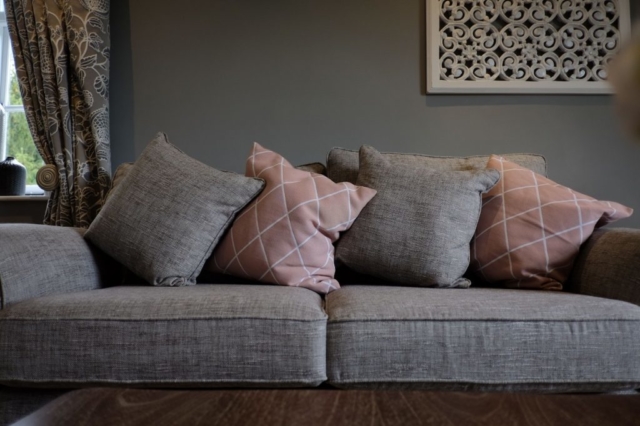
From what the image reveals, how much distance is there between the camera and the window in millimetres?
2768

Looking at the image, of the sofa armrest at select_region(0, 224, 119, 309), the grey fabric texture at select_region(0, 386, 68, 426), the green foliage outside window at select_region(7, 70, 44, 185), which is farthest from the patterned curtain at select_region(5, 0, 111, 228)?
the grey fabric texture at select_region(0, 386, 68, 426)

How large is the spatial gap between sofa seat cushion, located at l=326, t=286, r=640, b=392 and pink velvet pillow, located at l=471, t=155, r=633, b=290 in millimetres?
466

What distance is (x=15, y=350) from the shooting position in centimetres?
120

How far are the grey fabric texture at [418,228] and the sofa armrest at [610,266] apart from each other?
34 cm

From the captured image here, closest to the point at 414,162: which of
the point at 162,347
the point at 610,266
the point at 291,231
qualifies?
the point at 291,231

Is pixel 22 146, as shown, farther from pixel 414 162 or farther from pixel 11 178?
pixel 414 162

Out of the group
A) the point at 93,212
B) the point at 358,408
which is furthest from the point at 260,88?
the point at 358,408

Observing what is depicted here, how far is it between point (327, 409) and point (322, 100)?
6.18ft

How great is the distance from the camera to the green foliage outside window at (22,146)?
277 cm

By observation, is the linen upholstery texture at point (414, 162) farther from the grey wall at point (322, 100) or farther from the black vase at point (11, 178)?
the black vase at point (11, 178)

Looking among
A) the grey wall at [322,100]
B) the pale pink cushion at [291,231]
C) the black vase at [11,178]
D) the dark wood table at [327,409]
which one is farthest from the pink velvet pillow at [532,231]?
the black vase at [11,178]

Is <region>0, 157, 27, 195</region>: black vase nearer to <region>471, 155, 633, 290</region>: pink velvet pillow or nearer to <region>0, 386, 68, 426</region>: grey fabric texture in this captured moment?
<region>0, 386, 68, 426</region>: grey fabric texture

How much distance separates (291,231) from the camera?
1.64 m

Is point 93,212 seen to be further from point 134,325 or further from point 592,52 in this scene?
point 592,52
